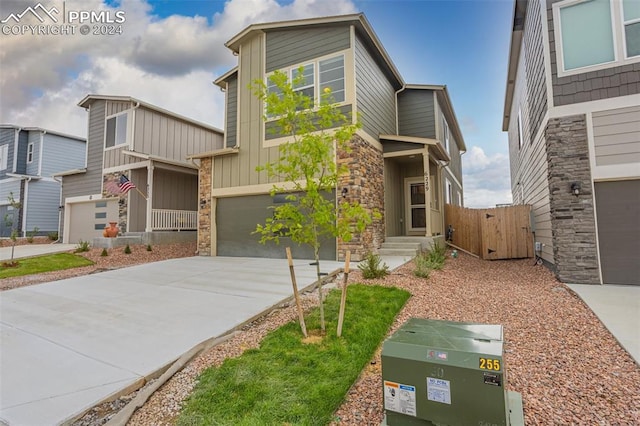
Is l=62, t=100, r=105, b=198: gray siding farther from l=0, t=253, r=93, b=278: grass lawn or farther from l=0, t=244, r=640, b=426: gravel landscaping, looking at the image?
l=0, t=244, r=640, b=426: gravel landscaping

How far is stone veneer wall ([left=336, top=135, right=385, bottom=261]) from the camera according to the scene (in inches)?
325

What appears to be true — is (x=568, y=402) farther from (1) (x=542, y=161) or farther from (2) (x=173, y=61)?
(2) (x=173, y=61)

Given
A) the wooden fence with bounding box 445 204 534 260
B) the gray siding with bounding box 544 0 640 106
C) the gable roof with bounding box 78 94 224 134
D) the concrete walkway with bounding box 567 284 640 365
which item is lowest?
the concrete walkway with bounding box 567 284 640 365

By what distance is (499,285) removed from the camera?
600cm

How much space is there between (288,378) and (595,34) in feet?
26.6

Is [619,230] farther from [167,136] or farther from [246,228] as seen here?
[167,136]

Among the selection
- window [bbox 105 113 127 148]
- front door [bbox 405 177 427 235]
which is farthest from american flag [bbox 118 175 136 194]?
front door [bbox 405 177 427 235]

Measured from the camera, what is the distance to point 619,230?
224 inches

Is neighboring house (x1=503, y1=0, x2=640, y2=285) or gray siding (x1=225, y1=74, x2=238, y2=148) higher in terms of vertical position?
gray siding (x1=225, y1=74, x2=238, y2=148)

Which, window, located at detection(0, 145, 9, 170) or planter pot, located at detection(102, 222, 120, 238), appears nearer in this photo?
planter pot, located at detection(102, 222, 120, 238)

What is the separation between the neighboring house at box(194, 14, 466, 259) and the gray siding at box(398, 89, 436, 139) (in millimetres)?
38

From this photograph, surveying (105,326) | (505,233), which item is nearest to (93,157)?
(105,326)

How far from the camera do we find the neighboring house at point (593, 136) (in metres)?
5.66

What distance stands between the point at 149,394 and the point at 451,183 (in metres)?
15.1
